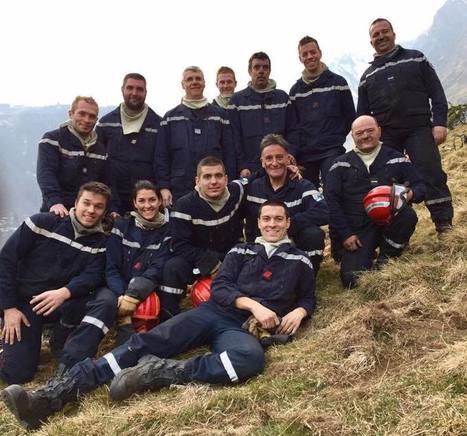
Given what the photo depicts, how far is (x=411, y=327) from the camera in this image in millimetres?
4555

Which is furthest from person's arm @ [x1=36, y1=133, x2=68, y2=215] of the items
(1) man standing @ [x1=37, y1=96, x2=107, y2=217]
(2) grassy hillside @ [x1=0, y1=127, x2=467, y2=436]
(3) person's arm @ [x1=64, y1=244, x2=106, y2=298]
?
(2) grassy hillside @ [x1=0, y1=127, x2=467, y2=436]

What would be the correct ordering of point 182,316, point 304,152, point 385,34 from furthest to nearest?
point 304,152 < point 385,34 < point 182,316

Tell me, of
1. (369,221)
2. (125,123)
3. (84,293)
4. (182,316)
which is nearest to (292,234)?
(369,221)

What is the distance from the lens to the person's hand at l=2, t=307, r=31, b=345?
5574 millimetres

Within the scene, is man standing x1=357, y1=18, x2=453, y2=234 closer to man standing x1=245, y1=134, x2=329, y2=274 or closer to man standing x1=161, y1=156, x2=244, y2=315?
man standing x1=245, y1=134, x2=329, y2=274

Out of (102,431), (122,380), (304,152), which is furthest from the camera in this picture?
(304,152)

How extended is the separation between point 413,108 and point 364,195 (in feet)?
5.55

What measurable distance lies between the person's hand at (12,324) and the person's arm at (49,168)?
1843 mm

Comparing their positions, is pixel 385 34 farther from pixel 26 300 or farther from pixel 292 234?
pixel 26 300

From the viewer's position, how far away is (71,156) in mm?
7324

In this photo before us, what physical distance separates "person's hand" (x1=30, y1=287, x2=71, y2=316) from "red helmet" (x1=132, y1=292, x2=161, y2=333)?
2.78 ft

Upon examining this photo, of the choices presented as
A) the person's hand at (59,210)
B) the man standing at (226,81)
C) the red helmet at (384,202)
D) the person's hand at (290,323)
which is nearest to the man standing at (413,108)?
the red helmet at (384,202)

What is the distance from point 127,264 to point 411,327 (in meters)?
3.55

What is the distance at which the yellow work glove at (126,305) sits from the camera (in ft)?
18.6
